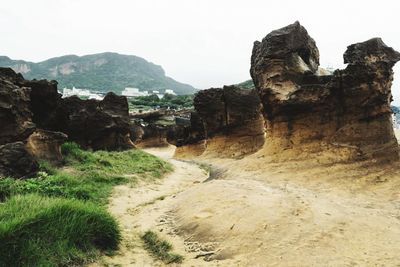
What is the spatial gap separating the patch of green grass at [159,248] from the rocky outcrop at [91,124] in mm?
10472

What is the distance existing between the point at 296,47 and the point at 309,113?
9.24 feet

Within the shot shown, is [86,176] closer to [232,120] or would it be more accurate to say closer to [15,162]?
[15,162]

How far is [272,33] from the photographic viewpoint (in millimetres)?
13445

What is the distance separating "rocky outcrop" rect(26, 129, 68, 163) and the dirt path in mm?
2511

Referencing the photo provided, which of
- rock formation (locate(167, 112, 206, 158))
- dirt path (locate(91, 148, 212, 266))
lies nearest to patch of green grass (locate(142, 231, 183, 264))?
dirt path (locate(91, 148, 212, 266))

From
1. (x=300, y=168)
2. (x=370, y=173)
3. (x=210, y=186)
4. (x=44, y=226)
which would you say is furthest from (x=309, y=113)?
(x=44, y=226)

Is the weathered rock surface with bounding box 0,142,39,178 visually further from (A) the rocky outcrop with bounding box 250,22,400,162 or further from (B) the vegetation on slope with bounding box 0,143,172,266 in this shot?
(A) the rocky outcrop with bounding box 250,22,400,162

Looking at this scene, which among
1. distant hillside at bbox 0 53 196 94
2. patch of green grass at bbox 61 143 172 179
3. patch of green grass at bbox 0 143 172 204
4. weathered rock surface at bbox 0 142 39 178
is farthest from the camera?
distant hillside at bbox 0 53 196 94

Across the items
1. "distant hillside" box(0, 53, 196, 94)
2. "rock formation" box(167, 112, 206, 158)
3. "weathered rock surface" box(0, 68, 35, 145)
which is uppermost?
"distant hillside" box(0, 53, 196, 94)

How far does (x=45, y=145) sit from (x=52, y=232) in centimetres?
764

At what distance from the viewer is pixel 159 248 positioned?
6.44 m

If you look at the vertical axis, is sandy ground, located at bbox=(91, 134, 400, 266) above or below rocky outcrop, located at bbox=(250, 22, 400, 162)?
below

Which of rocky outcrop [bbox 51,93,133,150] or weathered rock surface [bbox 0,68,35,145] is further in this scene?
rocky outcrop [bbox 51,93,133,150]

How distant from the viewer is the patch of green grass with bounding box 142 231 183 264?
5.96 metres
